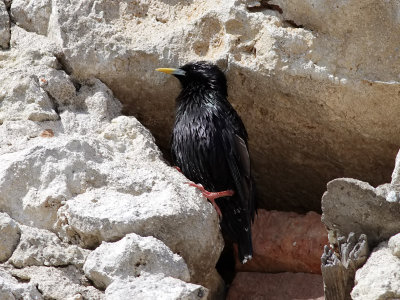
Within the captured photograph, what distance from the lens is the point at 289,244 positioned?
17.3ft

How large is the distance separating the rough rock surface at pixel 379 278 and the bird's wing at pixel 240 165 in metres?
1.47

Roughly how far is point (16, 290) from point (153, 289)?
632 mm

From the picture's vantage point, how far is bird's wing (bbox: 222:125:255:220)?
17.3ft

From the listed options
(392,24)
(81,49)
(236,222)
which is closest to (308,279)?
(236,222)

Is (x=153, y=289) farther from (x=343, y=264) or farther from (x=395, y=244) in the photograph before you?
(x=395, y=244)

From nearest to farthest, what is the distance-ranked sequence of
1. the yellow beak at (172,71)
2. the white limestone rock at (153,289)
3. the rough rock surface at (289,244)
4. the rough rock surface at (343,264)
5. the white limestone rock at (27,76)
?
the white limestone rock at (153,289) → the rough rock surface at (343,264) → the white limestone rock at (27,76) → the rough rock surface at (289,244) → the yellow beak at (172,71)

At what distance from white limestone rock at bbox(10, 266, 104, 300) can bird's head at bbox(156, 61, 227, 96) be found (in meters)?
1.79

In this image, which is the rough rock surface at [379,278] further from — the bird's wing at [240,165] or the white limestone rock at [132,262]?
the bird's wing at [240,165]

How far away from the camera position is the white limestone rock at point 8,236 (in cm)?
406

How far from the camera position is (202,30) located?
5.33 meters

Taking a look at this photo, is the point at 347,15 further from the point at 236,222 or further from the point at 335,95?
the point at 236,222

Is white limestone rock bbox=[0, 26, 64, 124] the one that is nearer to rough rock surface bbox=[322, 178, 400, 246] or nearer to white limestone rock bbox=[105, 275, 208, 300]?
white limestone rock bbox=[105, 275, 208, 300]

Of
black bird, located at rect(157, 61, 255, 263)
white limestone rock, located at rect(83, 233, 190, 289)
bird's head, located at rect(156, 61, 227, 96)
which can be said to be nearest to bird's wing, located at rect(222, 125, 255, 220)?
black bird, located at rect(157, 61, 255, 263)

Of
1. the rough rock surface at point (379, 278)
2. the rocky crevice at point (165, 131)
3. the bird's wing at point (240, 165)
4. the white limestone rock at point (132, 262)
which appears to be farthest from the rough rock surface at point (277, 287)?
the white limestone rock at point (132, 262)
